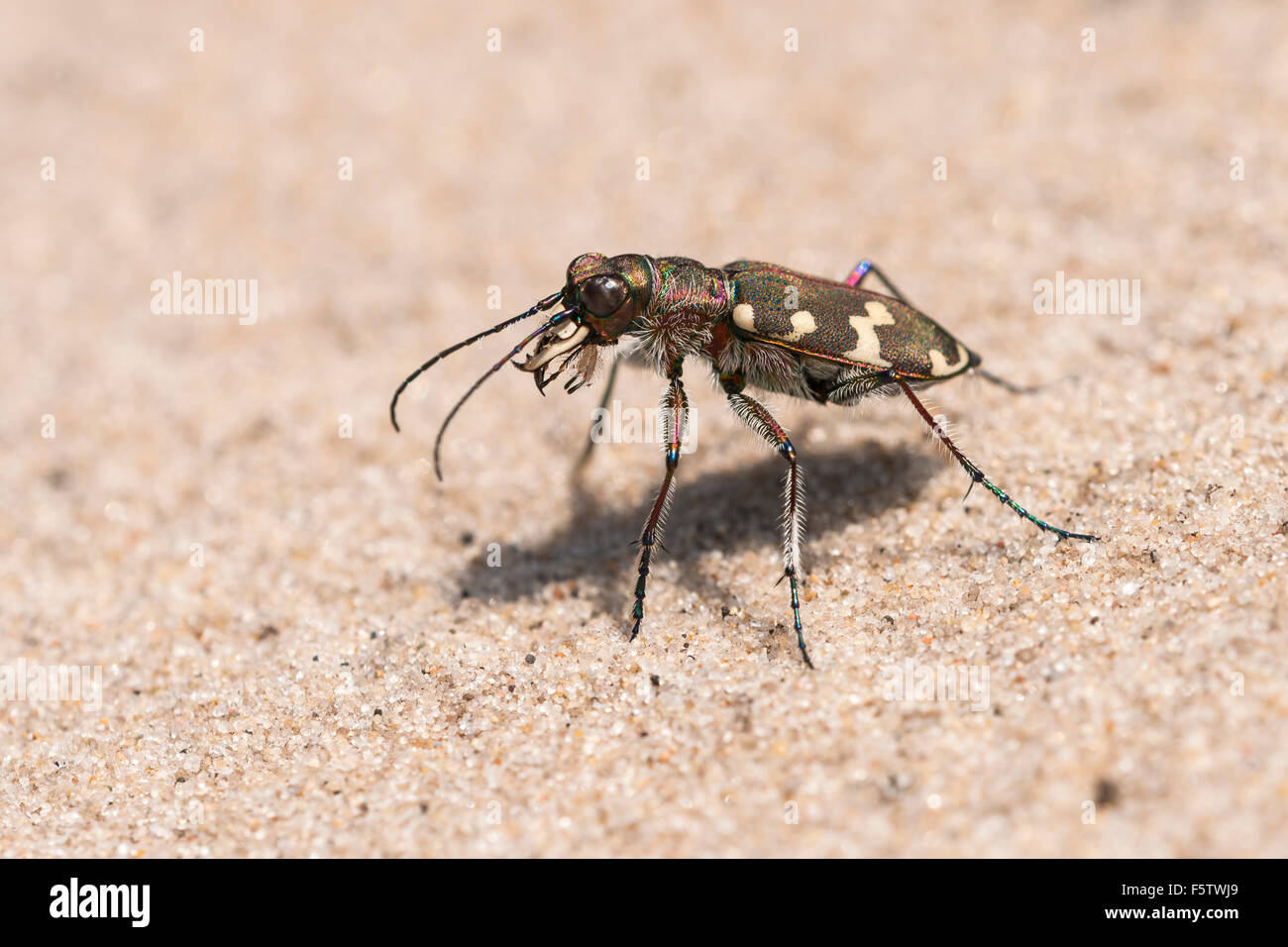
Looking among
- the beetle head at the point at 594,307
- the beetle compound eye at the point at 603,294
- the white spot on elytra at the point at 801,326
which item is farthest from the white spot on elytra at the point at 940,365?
the beetle compound eye at the point at 603,294

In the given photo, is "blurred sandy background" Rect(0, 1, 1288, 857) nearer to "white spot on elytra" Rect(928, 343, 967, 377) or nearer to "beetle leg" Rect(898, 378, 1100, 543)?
"beetle leg" Rect(898, 378, 1100, 543)

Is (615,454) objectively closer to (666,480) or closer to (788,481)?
(666,480)

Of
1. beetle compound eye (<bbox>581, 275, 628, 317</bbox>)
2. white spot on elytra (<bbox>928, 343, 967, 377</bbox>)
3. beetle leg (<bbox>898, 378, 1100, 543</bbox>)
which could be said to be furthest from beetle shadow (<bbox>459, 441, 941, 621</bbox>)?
beetle compound eye (<bbox>581, 275, 628, 317</bbox>)

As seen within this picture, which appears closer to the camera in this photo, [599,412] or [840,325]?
[840,325]

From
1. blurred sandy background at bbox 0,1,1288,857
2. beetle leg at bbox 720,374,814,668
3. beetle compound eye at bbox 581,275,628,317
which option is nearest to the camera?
blurred sandy background at bbox 0,1,1288,857

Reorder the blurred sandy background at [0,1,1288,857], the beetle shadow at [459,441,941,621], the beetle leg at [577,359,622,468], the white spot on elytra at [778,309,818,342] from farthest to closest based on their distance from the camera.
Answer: the beetle leg at [577,359,622,468] < the beetle shadow at [459,441,941,621] < the white spot on elytra at [778,309,818,342] < the blurred sandy background at [0,1,1288,857]

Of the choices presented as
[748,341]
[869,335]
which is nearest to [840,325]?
[869,335]

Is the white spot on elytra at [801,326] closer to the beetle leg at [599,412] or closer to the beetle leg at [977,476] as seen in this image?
the beetle leg at [977,476]
